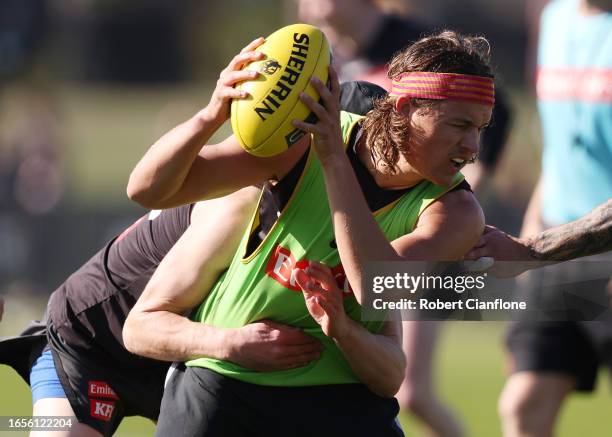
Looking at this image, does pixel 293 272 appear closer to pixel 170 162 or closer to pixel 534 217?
pixel 170 162

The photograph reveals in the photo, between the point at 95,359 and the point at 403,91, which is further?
the point at 95,359

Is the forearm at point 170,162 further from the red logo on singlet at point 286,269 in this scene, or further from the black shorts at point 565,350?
the black shorts at point 565,350

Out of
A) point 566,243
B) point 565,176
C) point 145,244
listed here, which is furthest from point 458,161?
point 565,176

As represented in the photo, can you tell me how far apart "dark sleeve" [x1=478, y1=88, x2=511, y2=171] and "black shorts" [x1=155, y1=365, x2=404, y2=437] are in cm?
277

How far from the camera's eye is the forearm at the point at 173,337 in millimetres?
3877

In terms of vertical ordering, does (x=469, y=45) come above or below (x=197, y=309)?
above

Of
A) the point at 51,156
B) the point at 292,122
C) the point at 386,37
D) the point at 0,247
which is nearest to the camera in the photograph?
the point at 292,122

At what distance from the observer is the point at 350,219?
3.66 m

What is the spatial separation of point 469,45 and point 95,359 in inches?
69.7

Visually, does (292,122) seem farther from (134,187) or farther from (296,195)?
(134,187)

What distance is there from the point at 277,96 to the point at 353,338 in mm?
762

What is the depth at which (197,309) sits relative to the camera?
4.06 meters

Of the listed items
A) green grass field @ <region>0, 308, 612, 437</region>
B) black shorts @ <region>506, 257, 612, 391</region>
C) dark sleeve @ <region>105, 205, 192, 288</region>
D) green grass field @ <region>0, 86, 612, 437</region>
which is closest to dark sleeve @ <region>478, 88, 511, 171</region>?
black shorts @ <region>506, 257, 612, 391</region>

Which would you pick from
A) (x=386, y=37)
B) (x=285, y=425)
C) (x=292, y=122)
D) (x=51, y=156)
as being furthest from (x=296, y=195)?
(x=51, y=156)
